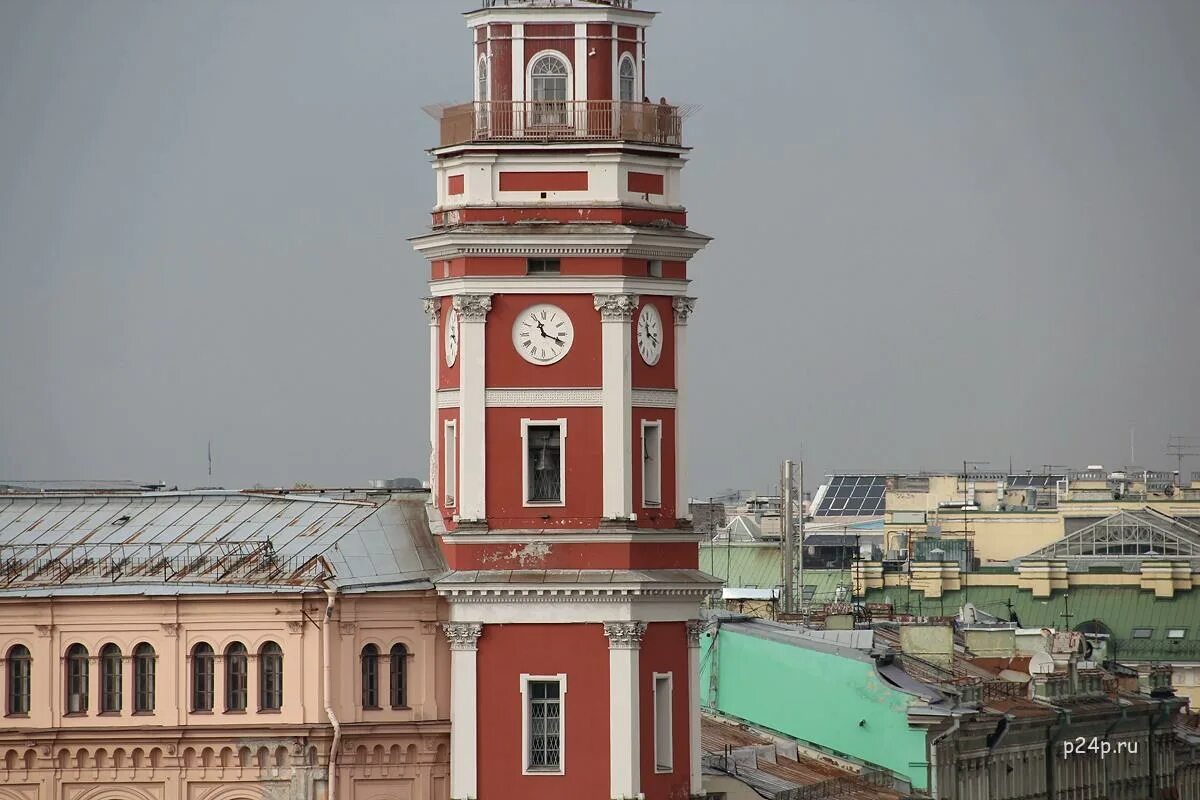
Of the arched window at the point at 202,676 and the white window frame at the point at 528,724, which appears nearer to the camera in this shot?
the arched window at the point at 202,676

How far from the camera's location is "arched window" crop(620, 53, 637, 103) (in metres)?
90.2

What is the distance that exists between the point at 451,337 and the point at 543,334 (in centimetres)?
243

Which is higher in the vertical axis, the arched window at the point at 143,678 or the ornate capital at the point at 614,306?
the ornate capital at the point at 614,306

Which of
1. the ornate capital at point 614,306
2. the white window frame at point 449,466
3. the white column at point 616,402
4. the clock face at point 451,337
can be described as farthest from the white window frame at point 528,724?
the ornate capital at point 614,306

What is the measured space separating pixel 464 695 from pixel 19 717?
10347 mm

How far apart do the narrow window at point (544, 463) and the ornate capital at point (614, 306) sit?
2787 millimetres

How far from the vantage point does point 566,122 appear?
89.5 meters

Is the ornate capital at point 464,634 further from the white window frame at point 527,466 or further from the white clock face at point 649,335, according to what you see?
the white clock face at point 649,335

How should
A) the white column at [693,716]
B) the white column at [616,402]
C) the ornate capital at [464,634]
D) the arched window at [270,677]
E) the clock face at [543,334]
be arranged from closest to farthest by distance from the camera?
1. the arched window at [270,677]
2. the ornate capital at [464,634]
3. the white column at [616,402]
4. the clock face at [543,334]
5. the white column at [693,716]

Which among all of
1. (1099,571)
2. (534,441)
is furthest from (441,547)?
(1099,571)

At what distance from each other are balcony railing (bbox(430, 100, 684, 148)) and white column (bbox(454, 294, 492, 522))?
4.08 metres

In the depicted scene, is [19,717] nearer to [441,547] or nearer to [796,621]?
[441,547]

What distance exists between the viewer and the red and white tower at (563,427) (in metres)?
88.0

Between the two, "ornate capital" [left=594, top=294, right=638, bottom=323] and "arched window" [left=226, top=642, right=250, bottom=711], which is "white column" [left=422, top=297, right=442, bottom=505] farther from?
"arched window" [left=226, top=642, right=250, bottom=711]
